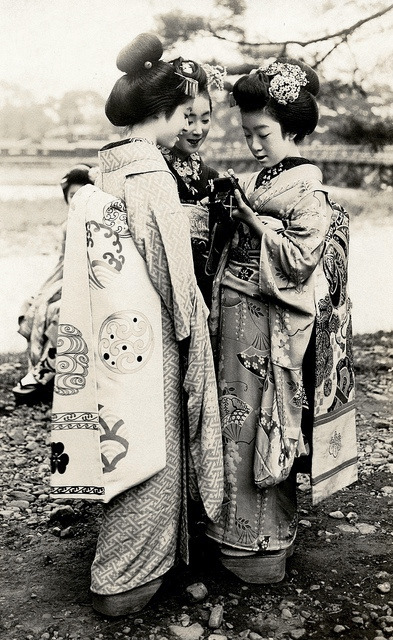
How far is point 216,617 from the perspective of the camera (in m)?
2.69

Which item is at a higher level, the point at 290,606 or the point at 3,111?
the point at 3,111

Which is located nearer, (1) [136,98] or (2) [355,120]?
(1) [136,98]

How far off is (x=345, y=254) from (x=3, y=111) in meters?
5.45

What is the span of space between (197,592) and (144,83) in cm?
185

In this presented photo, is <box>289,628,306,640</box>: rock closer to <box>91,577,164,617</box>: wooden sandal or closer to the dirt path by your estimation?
the dirt path

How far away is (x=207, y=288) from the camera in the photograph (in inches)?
124

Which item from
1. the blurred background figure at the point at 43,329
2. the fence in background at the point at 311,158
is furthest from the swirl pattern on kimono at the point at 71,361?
the fence in background at the point at 311,158

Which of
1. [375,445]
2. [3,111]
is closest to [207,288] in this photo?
[375,445]

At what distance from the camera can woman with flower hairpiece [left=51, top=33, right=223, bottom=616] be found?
2.56 meters

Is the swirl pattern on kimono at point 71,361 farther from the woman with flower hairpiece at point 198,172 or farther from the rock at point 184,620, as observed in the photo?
the rock at point 184,620

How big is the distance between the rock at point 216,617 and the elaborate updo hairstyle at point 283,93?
5.84 ft

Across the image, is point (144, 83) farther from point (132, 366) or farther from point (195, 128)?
point (132, 366)

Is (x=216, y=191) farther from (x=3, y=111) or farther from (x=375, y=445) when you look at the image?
(x=3, y=111)

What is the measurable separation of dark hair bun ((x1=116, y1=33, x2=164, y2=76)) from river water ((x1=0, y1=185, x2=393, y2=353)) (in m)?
4.85
